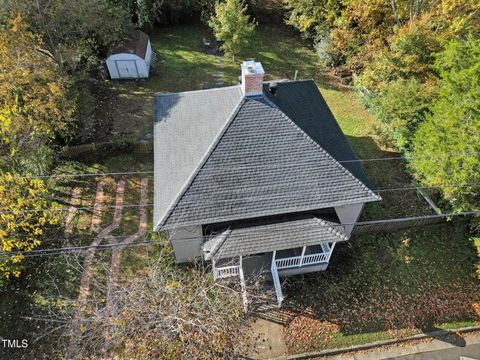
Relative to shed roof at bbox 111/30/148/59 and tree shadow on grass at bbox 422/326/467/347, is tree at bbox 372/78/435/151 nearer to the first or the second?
tree shadow on grass at bbox 422/326/467/347

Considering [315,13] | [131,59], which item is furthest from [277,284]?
[315,13]

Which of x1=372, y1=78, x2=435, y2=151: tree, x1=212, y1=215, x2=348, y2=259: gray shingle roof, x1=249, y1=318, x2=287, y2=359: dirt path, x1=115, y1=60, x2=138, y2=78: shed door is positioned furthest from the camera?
x1=115, y1=60, x2=138, y2=78: shed door

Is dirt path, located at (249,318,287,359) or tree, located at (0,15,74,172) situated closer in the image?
dirt path, located at (249,318,287,359)

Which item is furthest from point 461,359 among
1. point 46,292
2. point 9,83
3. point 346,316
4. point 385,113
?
point 9,83

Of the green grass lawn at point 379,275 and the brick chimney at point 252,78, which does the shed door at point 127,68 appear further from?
the brick chimney at point 252,78

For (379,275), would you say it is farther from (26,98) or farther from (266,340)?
(26,98)

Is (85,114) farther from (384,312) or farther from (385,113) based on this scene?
(384,312)

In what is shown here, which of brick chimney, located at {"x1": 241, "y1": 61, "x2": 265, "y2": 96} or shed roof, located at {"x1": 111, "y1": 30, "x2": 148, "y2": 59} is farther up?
brick chimney, located at {"x1": 241, "y1": 61, "x2": 265, "y2": 96}

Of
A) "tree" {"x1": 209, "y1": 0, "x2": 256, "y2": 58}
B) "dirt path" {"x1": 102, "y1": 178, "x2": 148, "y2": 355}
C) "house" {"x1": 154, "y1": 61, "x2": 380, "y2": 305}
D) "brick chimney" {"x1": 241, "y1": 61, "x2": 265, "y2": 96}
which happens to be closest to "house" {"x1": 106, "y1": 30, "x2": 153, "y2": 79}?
"tree" {"x1": 209, "y1": 0, "x2": 256, "y2": 58}
